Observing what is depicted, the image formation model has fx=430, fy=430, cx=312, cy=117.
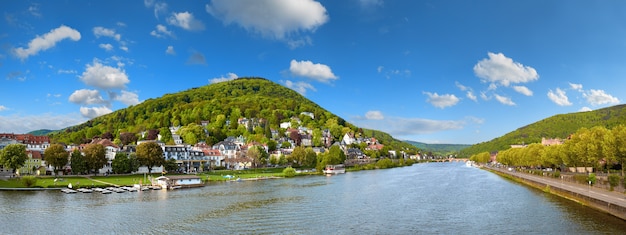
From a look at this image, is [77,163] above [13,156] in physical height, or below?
below

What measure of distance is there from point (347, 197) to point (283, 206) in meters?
11.0

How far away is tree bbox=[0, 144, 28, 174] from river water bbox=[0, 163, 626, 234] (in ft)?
62.8

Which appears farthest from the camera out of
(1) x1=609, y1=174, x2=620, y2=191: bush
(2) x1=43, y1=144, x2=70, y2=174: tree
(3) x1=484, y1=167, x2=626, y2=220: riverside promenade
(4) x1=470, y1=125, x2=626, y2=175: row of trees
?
(2) x1=43, y1=144, x2=70, y2=174: tree

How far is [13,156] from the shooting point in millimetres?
68250

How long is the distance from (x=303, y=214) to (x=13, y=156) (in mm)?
55970

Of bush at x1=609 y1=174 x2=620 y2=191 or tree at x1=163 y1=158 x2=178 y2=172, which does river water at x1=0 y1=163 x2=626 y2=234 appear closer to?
bush at x1=609 y1=174 x2=620 y2=191

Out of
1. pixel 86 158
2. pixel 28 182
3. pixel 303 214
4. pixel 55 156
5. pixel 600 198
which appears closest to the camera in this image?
pixel 600 198

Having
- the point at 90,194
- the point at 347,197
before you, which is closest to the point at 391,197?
the point at 347,197

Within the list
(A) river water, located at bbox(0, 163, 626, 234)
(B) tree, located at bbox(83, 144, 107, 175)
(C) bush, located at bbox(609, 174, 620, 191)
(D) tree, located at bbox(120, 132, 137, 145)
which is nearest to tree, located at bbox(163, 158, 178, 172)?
(B) tree, located at bbox(83, 144, 107, 175)

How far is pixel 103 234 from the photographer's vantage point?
1180 inches

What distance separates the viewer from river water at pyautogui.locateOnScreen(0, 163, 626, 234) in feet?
101

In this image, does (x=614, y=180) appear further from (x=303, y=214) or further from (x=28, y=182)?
(x=28, y=182)

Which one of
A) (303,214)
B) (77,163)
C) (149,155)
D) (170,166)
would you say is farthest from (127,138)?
(303,214)

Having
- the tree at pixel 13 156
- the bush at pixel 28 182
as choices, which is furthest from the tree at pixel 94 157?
the bush at pixel 28 182
